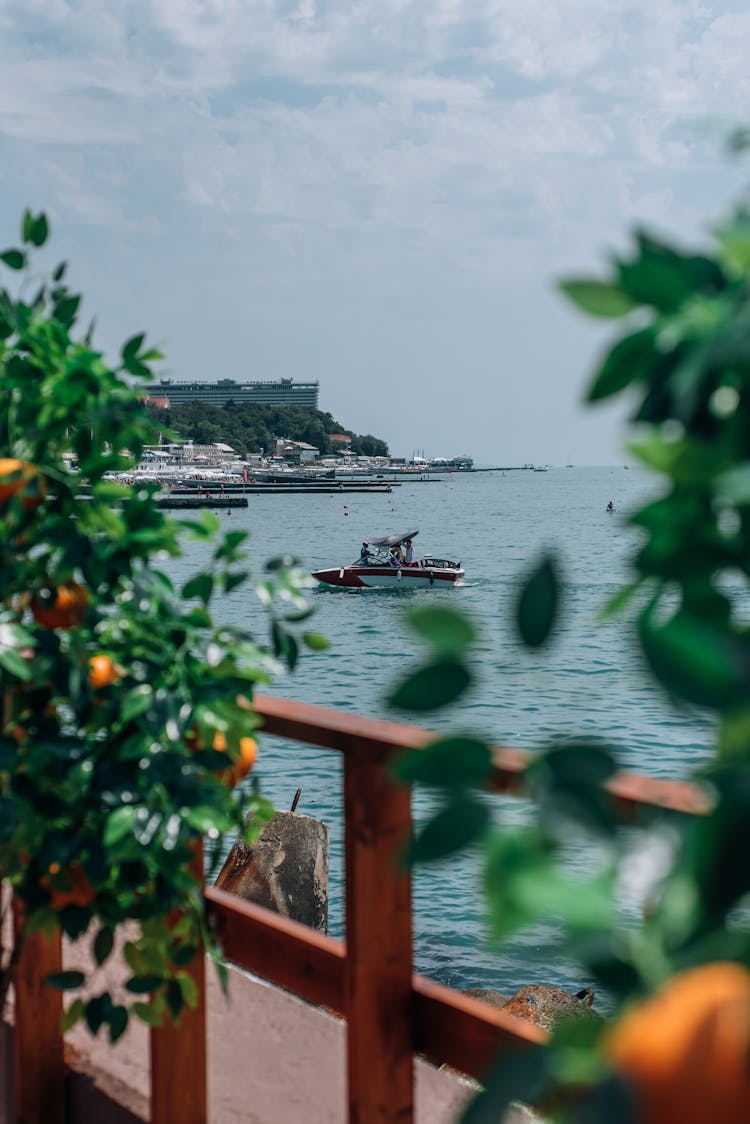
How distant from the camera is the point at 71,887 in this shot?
1.57 meters

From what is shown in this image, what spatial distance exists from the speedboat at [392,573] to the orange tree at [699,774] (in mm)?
36601

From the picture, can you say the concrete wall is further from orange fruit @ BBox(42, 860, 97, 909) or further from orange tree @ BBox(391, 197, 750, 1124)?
orange tree @ BBox(391, 197, 750, 1124)

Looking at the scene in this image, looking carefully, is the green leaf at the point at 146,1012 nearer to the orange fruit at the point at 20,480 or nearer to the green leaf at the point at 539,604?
the orange fruit at the point at 20,480

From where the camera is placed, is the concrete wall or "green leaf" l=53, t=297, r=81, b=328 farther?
the concrete wall

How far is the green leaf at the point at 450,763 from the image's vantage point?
0.69 metres

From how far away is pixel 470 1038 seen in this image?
64.9 inches

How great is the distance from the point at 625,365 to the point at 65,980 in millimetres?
1352

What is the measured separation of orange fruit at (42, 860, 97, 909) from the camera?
1560 millimetres

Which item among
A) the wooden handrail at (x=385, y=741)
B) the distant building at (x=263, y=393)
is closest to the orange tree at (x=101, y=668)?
the wooden handrail at (x=385, y=741)

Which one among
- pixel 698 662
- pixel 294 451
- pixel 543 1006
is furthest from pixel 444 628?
pixel 294 451

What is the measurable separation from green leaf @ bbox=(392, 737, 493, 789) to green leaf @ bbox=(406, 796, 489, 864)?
0.01 metres

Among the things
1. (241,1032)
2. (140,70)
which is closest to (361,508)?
(140,70)

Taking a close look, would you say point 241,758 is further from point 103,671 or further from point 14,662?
point 14,662

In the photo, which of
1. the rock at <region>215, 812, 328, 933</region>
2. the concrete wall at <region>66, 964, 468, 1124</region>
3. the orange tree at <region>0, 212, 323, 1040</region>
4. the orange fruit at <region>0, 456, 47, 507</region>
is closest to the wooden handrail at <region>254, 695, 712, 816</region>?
the orange tree at <region>0, 212, 323, 1040</region>
